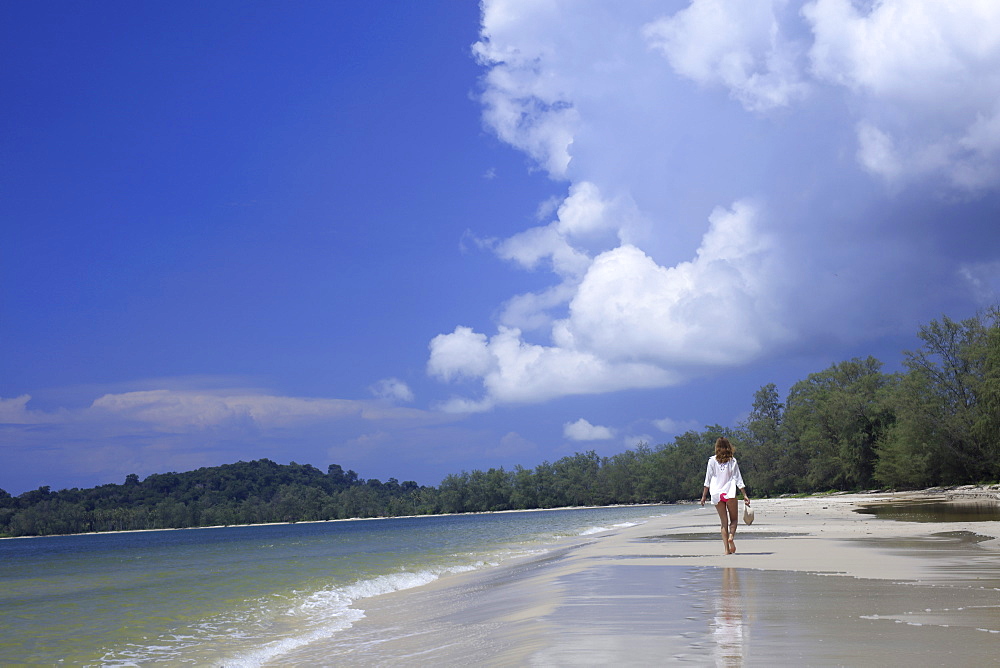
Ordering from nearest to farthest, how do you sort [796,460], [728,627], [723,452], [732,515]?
[728,627] → [723,452] → [732,515] → [796,460]

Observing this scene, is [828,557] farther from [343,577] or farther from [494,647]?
[343,577]

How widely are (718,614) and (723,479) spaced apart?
245 inches

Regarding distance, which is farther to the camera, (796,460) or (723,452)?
(796,460)

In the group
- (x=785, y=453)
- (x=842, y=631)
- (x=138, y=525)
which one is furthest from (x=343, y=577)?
(x=138, y=525)

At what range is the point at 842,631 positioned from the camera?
5.60 metres

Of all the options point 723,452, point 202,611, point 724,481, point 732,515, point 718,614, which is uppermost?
point 723,452

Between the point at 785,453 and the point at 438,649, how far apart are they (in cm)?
11122

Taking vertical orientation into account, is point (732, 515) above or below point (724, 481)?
below

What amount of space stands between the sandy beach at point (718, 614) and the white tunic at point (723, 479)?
3.70 feet

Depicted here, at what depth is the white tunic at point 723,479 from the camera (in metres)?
12.6

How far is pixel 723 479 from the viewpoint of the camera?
12688mm

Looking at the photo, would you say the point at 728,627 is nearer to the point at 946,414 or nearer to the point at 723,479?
the point at 723,479

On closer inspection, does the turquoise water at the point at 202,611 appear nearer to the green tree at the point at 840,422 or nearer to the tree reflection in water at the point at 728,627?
the tree reflection in water at the point at 728,627

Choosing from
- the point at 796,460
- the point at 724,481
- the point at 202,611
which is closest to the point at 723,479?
the point at 724,481
